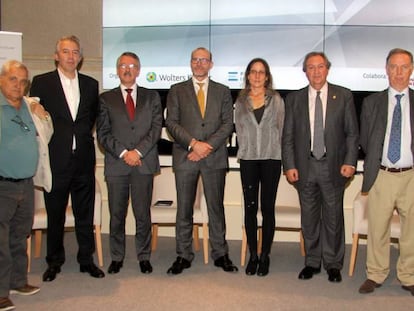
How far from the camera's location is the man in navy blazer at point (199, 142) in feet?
13.2

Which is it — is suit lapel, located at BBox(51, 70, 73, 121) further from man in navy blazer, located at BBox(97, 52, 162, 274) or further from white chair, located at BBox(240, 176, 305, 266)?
white chair, located at BBox(240, 176, 305, 266)

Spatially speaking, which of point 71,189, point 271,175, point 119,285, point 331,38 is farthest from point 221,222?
point 331,38

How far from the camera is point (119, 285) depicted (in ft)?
12.6

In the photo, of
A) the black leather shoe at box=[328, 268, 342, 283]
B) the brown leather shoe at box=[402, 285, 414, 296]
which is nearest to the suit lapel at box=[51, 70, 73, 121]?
the black leather shoe at box=[328, 268, 342, 283]

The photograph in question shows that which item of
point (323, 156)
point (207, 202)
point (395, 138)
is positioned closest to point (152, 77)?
point (207, 202)

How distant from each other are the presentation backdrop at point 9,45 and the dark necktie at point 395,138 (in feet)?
10.8

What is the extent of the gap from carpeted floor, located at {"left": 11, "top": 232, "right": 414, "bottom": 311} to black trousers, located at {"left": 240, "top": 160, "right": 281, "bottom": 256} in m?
0.33

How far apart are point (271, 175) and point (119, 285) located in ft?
4.63

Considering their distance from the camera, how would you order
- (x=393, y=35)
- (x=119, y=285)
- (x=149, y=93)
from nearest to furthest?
1. (x=119, y=285)
2. (x=149, y=93)
3. (x=393, y=35)

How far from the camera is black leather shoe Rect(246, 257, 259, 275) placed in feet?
13.4

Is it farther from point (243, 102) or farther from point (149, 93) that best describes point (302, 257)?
point (149, 93)

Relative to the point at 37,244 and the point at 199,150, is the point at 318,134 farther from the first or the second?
the point at 37,244

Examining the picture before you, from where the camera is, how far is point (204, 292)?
12.1ft

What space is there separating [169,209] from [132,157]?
32.2 inches
